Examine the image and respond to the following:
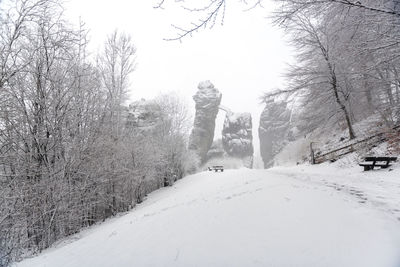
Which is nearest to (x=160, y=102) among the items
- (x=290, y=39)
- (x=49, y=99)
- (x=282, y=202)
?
(x=290, y=39)

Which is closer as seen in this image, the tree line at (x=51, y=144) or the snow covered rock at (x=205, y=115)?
the tree line at (x=51, y=144)

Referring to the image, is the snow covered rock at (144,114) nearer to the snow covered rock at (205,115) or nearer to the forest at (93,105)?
the forest at (93,105)

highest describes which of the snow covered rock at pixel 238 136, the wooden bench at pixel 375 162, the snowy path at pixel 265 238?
the snow covered rock at pixel 238 136

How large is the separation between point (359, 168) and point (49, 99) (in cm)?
1328

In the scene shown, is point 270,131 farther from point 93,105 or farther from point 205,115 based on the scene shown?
point 93,105

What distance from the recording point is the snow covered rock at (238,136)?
5166cm

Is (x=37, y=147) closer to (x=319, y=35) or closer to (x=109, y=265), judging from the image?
(x=109, y=265)

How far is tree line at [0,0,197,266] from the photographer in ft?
22.1

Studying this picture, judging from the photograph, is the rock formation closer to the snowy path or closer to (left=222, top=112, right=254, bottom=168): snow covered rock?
(left=222, top=112, right=254, bottom=168): snow covered rock

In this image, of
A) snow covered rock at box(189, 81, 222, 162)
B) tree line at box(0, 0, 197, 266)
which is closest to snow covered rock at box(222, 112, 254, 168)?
snow covered rock at box(189, 81, 222, 162)

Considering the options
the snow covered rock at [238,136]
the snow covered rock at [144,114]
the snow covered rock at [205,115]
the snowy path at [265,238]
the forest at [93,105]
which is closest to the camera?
the snowy path at [265,238]

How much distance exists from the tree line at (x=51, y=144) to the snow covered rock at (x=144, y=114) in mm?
7516

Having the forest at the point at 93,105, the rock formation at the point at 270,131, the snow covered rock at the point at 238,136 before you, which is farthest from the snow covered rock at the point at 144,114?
the rock formation at the point at 270,131

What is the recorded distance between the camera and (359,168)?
1019cm
